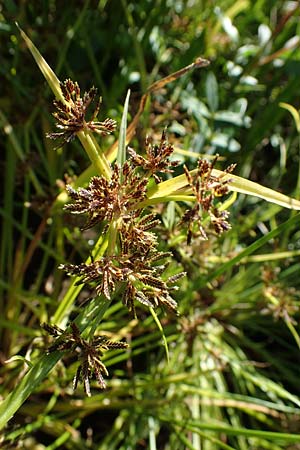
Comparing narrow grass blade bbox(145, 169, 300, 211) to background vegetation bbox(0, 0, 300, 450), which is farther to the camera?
background vegetation bbox(0, 0, 300, 450)

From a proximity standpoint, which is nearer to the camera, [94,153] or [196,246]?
[94,153]

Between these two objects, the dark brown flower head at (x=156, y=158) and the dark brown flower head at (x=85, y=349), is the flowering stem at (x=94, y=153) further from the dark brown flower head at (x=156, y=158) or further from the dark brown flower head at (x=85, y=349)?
the dark brown flower head at (x=85, y=349)

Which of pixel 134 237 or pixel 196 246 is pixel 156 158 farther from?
pixel 196 246

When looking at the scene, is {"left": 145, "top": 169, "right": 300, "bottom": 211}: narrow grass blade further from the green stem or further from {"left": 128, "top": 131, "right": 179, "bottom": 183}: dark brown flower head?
the green stem

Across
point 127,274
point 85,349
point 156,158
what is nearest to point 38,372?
point 85,349

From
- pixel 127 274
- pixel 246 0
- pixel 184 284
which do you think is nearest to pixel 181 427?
pixel 184 284

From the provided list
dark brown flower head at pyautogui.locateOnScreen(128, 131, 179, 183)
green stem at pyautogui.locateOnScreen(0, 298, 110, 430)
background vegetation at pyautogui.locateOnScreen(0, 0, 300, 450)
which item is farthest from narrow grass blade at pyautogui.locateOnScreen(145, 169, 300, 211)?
background vegetation at pyautogui.locateOnScreen(0, 0, 300, 450)
